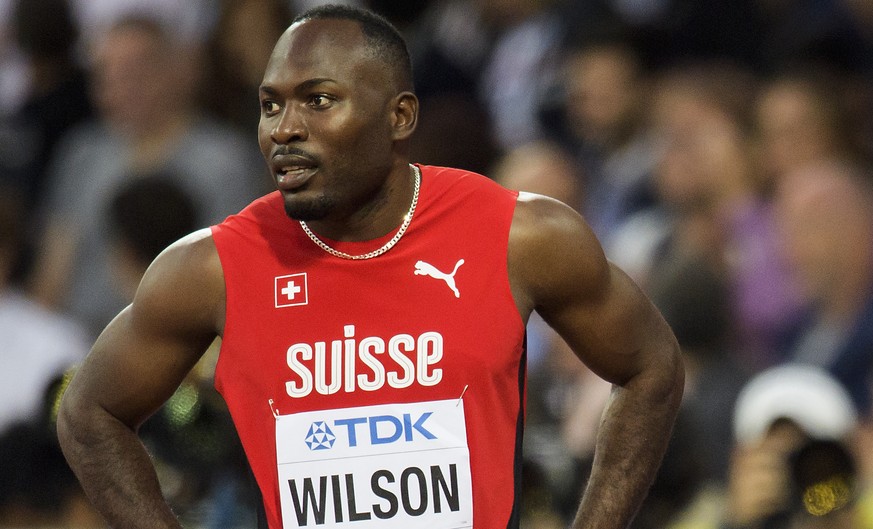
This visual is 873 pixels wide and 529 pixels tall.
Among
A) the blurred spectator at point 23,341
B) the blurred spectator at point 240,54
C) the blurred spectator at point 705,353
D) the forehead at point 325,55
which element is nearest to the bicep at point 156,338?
the forehead at point 325,55

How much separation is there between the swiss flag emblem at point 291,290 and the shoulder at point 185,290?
5.3 inches

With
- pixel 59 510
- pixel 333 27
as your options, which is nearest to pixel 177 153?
pixel 59 510

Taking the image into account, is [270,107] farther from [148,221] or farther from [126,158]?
[126,158]

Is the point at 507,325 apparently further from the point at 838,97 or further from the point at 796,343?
the point at 838,97

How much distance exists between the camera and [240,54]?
901 centimetres

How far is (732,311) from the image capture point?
7469 millimetres

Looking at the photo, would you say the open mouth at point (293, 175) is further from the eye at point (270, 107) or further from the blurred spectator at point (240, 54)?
the blurred spectator at point (240, 54)

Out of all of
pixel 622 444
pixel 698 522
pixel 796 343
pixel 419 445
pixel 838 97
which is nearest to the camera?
pixel 419 445

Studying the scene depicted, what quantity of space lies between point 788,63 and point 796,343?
5.52 ft

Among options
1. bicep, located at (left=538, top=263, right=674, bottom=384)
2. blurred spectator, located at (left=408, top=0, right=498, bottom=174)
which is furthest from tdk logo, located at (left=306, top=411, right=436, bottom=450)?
blurred spectator, located at (left=408, top=0, right=498, bottom=174)

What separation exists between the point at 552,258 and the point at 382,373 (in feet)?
1.59

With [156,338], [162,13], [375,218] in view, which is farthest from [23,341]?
[375,218]

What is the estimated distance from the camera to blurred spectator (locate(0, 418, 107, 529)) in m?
6.34

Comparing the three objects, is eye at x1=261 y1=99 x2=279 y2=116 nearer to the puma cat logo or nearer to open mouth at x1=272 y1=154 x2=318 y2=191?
open mouth at x1=272 y1=154 x2=318 y2=191
